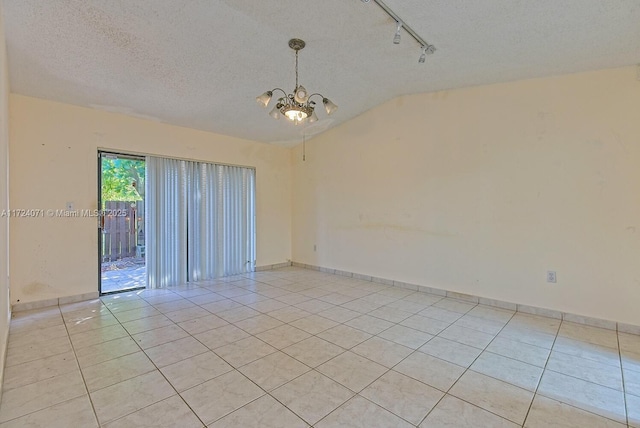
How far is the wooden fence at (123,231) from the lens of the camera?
5.89 m

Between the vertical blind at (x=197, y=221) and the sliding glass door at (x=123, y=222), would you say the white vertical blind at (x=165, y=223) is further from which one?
the sliding glass door at (x=123, y=222)

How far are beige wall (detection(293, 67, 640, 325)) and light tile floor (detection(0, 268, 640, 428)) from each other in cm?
58

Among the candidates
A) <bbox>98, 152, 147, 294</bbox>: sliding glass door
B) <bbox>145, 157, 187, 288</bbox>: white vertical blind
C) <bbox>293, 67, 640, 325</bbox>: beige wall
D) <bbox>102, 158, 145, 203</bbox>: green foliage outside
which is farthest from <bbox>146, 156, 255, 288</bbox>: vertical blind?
<bbox>102, 158, 145, 203</bbox>: green foliage outside

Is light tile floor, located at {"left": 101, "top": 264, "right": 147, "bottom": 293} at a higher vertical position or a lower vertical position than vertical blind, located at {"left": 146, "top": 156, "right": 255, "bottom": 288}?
lower

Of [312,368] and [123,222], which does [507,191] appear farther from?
[123,222]

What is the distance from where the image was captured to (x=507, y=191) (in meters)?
3.66

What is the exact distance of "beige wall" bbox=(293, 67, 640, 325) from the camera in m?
3.05

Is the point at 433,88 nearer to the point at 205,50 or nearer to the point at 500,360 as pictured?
the point at 205,50

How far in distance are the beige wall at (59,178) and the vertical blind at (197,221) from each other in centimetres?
49

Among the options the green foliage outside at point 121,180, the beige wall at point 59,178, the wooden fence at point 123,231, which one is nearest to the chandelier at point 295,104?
the beige wall at point 59,178

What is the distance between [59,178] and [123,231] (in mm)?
2796

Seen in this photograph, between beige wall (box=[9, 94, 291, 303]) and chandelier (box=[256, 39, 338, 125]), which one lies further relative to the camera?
beige wall (box=[9, 94, 291, 303])

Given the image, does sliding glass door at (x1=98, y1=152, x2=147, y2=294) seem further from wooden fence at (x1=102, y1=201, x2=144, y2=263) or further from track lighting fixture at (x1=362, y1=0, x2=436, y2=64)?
track lighting fixture at (x1=362, y1=0, x2=436, y2=64)

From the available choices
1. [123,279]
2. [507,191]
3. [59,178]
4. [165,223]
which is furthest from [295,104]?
[123,279]
